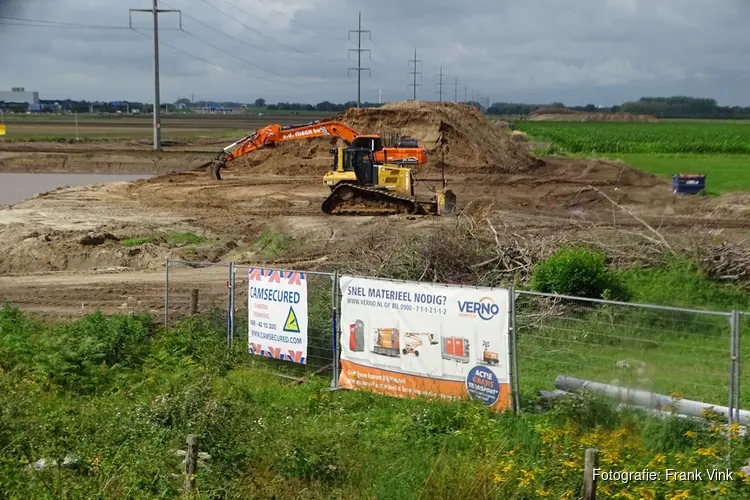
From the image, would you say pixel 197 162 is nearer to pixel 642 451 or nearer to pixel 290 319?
pixel 290 319

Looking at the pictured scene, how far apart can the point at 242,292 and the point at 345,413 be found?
8.39 metres

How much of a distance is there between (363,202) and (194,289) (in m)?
17.7

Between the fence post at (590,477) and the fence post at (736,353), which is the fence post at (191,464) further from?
the fence post at (736,353)

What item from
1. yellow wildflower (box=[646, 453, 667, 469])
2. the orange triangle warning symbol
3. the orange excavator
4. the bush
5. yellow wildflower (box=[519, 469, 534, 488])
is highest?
the orange excavator

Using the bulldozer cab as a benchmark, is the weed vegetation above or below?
below

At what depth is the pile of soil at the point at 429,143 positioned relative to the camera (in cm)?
5231

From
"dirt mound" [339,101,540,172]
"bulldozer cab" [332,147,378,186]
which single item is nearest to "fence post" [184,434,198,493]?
"bulldozer cab" [332,147,378,186]

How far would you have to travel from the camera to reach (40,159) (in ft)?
195

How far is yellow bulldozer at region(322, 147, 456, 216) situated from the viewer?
3312 cm

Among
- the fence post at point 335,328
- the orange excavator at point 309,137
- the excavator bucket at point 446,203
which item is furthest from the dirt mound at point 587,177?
the fence post at point 335,328

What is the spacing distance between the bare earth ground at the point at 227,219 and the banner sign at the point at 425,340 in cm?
726

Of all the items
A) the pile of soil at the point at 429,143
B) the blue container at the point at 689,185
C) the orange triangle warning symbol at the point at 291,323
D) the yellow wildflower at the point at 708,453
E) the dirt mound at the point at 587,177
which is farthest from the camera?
the pile of soil at the point at 429,143

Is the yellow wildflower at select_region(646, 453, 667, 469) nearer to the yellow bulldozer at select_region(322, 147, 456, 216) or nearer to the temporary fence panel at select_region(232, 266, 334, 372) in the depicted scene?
the temporary fence panel at select_region(232, 266, 334, 372)

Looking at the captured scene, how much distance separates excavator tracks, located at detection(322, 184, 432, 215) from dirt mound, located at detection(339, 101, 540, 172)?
18877mm
